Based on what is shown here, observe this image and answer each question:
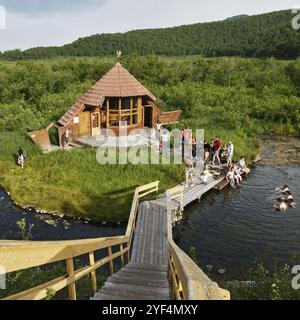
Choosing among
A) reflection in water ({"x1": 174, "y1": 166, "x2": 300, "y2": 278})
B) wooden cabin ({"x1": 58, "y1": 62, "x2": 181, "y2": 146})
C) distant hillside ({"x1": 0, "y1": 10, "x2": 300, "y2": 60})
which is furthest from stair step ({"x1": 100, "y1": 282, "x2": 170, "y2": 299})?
distant hillside ({"x1": 0, "y1": 10, "x2": 300, "y2": 60})

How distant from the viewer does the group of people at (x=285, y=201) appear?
61.9 ft

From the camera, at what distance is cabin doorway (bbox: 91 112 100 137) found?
2755 centimetres

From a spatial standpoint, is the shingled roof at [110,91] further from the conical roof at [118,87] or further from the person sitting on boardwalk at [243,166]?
the person sitting on boardwalk at [243,166]

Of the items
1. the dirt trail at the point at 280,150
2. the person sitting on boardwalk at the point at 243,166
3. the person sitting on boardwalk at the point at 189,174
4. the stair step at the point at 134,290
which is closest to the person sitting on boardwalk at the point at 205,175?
the person sitting on boardwalk at the point at 189,174

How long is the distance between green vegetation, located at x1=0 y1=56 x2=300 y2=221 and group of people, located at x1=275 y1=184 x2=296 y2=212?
18.7 ft

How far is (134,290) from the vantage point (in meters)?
8.48

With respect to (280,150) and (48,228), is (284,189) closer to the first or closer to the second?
(280,150)

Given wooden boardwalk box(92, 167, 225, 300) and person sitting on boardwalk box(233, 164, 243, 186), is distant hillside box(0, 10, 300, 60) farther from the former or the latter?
wooden boardwalk box(92, 167, 225, 300)

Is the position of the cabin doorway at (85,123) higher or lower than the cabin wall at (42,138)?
higher

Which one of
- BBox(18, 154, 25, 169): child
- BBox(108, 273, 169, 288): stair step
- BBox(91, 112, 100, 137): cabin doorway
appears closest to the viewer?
BBox(108, 273, 169, 288): stair step

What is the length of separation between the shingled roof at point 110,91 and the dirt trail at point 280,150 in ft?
33.1

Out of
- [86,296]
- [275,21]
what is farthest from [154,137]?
[275,21]

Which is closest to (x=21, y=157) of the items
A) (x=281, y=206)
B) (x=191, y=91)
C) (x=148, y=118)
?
(x=148, y=118)

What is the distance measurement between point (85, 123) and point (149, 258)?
1663 cm
